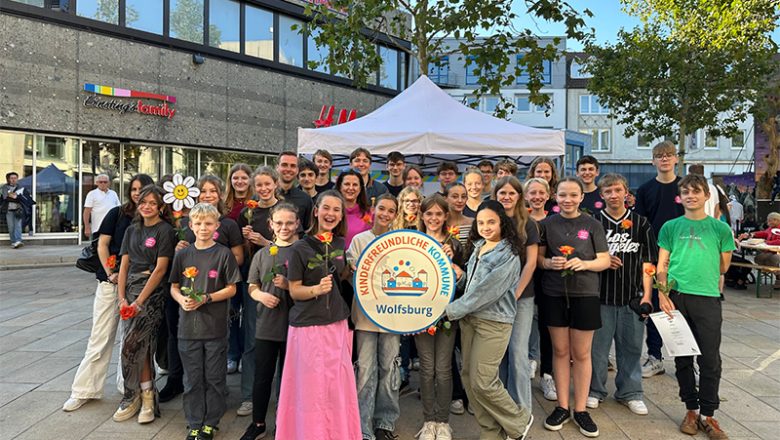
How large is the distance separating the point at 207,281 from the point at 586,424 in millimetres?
2844

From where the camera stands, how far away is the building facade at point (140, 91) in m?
13.8

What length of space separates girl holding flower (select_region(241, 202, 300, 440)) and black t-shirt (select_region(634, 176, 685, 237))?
340 centimetres

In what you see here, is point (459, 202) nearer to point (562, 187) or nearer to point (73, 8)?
point (562, 187)

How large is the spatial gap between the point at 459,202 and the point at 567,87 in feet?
120

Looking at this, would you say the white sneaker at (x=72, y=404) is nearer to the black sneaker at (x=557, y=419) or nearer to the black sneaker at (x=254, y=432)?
the black sneaker at (x=254, y=432)

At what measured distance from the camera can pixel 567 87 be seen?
37.2m

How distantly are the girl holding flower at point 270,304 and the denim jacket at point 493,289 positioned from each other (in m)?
1.10

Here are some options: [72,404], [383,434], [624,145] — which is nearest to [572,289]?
[383,434]

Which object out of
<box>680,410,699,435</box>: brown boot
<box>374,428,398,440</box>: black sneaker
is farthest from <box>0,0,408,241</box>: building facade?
<box>680,410,699,435</box>: brown boot

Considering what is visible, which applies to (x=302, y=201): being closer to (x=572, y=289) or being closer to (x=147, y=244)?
(x=147, y=244)

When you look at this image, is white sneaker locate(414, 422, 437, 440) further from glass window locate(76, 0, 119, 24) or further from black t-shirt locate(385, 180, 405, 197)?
glass window locate(76, 0, 119, 24)

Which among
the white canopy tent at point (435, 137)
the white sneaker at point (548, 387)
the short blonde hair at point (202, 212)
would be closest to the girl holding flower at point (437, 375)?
the white sneaker at point (548, 387)

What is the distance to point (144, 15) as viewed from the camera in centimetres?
1568

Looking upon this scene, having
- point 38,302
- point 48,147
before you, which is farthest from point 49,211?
point 38,302
